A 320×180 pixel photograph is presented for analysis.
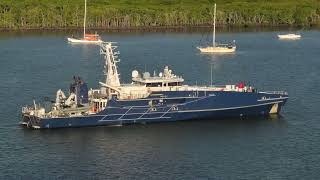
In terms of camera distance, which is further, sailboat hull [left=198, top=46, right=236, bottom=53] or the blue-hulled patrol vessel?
sailboat hull [left=198, top=46, right=236, bottom=53]

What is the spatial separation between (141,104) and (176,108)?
3.47 meters

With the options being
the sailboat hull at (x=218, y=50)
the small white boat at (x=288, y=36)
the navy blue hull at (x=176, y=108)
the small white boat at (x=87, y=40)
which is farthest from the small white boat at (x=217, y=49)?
the navy blue hull at (x=176, y=108)

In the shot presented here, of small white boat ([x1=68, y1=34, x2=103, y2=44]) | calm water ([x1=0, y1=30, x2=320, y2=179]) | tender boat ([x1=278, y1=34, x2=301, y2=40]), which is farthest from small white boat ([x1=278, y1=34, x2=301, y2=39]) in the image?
calm water ([x1=0, y1=30, x2=320, y2=179])

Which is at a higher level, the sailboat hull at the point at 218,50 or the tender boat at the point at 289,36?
the tender boat at the point at 289,36

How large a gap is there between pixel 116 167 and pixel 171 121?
16538 mm

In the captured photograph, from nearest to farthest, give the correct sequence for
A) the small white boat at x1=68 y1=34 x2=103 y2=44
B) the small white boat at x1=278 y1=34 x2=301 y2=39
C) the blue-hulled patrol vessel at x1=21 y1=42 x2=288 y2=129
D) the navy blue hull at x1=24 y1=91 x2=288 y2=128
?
the blue-hulled patrol vessel at x1=21 y1=42 x2=288 y2=129 → the navy blue hull at x1=24 y1=91 x2=288 y2=128 → the small white boat at x1=68 y1=34 x2=103 y2=44 → the small white boat at x1=278 y1=34 x2=301 y2=39

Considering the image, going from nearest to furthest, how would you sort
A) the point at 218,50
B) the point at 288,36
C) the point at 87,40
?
the point at 218,50
the point at 87,40
the point at 288,36

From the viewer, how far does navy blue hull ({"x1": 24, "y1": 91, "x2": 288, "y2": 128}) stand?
77750 millimetres

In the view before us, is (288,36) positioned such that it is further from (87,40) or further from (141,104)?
(141,104)

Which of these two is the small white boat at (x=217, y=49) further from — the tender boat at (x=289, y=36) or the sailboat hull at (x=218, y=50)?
the tender boat at (x=289, y=36)

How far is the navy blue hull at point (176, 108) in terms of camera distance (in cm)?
7775

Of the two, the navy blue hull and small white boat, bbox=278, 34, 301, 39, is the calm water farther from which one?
small white boat, bbox=278, 34, 301, 39

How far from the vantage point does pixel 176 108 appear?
263ft

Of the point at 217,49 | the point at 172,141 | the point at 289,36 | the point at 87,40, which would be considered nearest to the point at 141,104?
the point at 172,141
